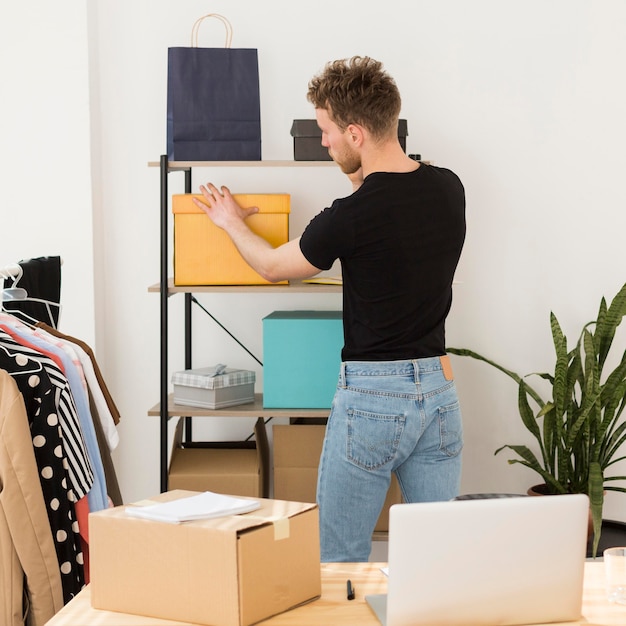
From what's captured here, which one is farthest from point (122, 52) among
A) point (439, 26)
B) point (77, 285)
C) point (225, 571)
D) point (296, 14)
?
point (225, 571)

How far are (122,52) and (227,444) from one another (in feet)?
5.27

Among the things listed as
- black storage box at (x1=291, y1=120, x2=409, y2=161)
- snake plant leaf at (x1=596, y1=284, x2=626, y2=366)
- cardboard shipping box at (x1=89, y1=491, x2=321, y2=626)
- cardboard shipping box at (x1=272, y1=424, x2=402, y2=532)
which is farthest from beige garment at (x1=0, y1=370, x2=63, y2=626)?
snake plant leaf at (x1=596, y1=284, x2=626, y2=366)

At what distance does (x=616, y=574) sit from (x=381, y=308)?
95 cm

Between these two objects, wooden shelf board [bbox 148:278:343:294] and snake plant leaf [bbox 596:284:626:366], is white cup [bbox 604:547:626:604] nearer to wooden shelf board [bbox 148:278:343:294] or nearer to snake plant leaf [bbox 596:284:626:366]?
wooden shelf board [bbox 148:278:343:294]

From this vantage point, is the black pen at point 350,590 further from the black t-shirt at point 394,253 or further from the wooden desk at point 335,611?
the black t-shirt at point 394,253

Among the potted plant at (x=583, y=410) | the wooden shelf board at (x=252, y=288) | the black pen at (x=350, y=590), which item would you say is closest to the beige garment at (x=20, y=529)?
the black pen at (x=350, y=590)

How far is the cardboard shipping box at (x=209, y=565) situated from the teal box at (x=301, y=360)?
151 centimetres

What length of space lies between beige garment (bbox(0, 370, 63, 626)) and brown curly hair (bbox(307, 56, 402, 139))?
42.7 inches

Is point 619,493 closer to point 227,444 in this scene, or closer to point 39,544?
point 227,444

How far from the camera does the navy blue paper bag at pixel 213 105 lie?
299cm

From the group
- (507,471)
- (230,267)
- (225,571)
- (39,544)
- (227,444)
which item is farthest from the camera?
(507,471)

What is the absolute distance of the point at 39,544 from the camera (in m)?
2.06

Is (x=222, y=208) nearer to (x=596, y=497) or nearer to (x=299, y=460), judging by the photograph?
(x=299, y=460)

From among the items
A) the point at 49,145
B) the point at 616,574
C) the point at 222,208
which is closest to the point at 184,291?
the point at 222,208
